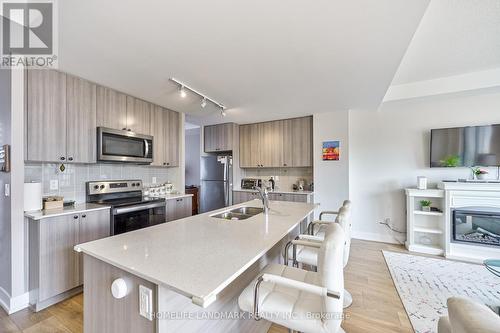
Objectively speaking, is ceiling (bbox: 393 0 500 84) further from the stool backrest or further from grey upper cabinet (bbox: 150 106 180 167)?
grey upper cabinet (bbox: 150 106 180 167)

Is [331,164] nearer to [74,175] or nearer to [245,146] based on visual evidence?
[245,146]

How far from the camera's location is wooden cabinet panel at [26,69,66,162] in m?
2.11

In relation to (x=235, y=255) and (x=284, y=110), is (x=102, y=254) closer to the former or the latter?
(x=235, y=255)

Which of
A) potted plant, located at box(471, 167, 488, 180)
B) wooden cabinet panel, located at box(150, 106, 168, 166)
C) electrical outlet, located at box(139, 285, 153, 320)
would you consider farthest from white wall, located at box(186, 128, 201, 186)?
potted plant, located at box(471, 167, 488, 180)

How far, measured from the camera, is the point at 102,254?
43.6 inches

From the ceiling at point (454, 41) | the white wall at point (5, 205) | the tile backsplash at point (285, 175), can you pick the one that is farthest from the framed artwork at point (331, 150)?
the white wall at point (5, 205)

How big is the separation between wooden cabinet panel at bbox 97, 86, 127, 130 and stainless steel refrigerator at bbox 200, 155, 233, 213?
2174 millimetres

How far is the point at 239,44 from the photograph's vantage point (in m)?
1.84

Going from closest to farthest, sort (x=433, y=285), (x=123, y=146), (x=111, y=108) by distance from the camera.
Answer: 1. (x=433, y=285)
2. (x=111, y=108)
3. (x=123, y=146)

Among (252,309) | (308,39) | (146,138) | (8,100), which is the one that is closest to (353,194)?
(308,39)

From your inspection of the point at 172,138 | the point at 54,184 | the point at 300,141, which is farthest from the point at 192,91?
the point at 300,141

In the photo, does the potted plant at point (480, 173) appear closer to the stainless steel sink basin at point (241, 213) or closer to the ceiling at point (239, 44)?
the ceiling at point (239, 44)

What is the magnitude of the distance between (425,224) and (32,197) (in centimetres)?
542

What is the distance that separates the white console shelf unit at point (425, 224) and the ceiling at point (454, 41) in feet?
5.87
